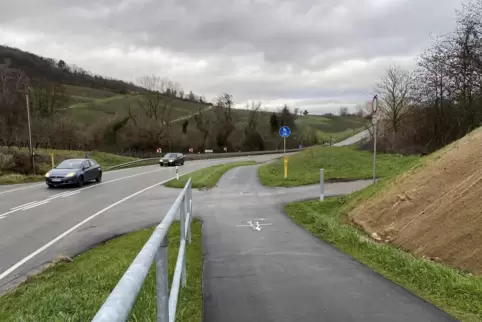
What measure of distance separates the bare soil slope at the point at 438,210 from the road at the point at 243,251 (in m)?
1.28

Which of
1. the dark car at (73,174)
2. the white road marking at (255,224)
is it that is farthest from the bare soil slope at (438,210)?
the dark car at (73,174)

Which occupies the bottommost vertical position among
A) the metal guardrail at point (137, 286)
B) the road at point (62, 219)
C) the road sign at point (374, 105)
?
the road at point (62, 219)

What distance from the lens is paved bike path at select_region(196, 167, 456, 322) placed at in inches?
163

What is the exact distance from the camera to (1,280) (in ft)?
22.7

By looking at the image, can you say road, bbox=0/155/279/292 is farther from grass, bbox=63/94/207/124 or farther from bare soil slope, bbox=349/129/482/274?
grass, bbox=63/94/207/124

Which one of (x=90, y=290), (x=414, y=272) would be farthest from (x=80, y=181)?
(x=414, y=272)

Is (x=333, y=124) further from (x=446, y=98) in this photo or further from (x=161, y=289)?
(x=161, y=289)

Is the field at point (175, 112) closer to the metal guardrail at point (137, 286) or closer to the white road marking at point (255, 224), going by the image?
the white road marking at point (255, 224)

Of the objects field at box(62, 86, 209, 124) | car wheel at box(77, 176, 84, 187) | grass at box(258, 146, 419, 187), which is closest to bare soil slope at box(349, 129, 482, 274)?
grass at box(258, 146, 419, 187)

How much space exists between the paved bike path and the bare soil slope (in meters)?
1.25

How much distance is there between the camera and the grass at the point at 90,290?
411 centimetres

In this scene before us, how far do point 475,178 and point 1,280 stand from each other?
857 cm

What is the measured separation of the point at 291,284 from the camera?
509 centimetres

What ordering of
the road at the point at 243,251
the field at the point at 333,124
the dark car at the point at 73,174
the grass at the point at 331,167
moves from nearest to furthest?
the road at the point at 243,251, the grass at the point at 331,167, the dark car at the point at 73,174, the field at the point at 333,124
